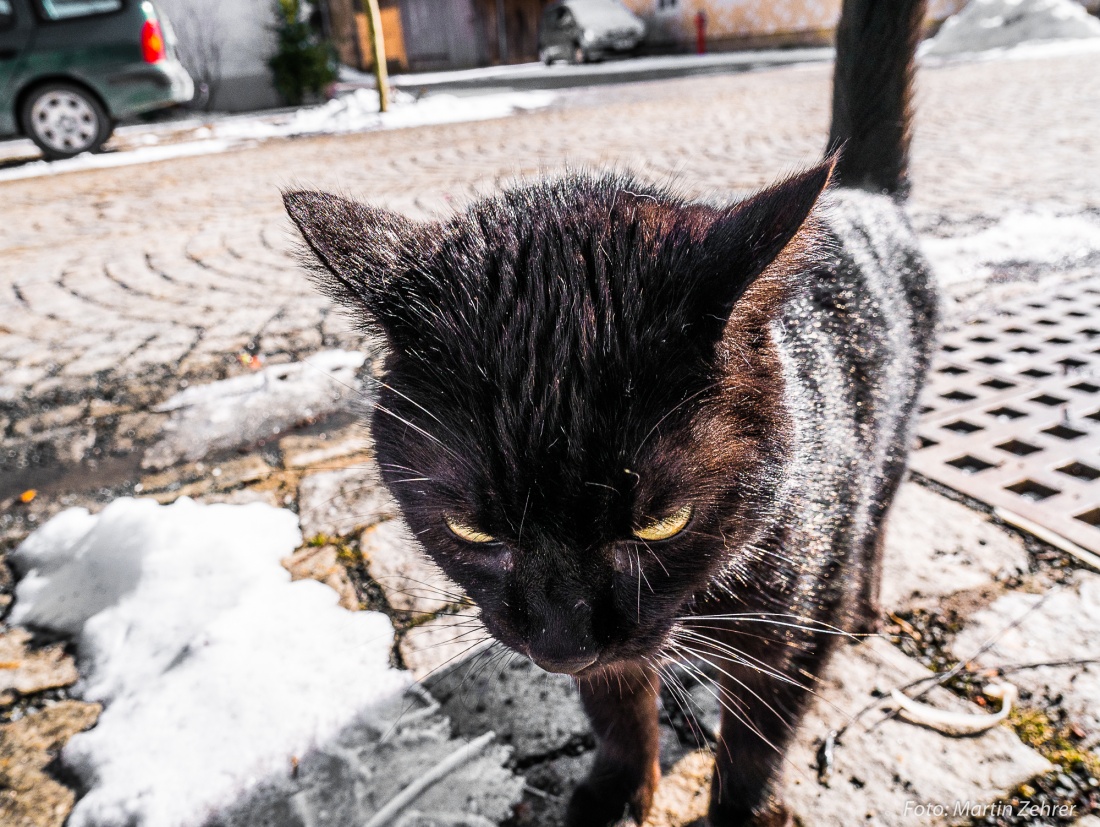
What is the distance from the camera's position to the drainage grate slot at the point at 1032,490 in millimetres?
2121

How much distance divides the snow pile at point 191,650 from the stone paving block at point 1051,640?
147 centimetres

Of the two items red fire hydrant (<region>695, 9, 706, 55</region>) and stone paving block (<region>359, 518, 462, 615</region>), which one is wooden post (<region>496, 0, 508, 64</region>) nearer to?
red fire hydrant (<region>695, 9, 706, 55</region>)

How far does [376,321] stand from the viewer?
124 cm

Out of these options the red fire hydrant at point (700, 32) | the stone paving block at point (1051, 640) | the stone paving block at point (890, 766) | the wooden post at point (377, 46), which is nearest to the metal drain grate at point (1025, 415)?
the stone paving block at point (1051, 640)

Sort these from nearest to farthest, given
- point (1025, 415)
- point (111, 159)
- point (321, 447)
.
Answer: point (1025, 415), point (321, 447), point (111, 159)

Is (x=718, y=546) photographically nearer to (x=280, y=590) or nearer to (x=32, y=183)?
(x=280, y=590)

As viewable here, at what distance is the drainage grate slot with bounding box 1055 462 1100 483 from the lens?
85.7 inches

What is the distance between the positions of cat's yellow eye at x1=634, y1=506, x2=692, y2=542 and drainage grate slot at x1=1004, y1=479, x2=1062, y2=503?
1.57 m

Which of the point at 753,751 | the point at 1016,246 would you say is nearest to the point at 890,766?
the point at 753,751

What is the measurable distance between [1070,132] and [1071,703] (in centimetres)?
740

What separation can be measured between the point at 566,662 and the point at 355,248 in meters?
0.77

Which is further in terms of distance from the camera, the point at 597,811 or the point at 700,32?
the point at 700,32

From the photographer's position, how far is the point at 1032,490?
2.16 meters

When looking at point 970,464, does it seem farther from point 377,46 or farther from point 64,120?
point 377,46
